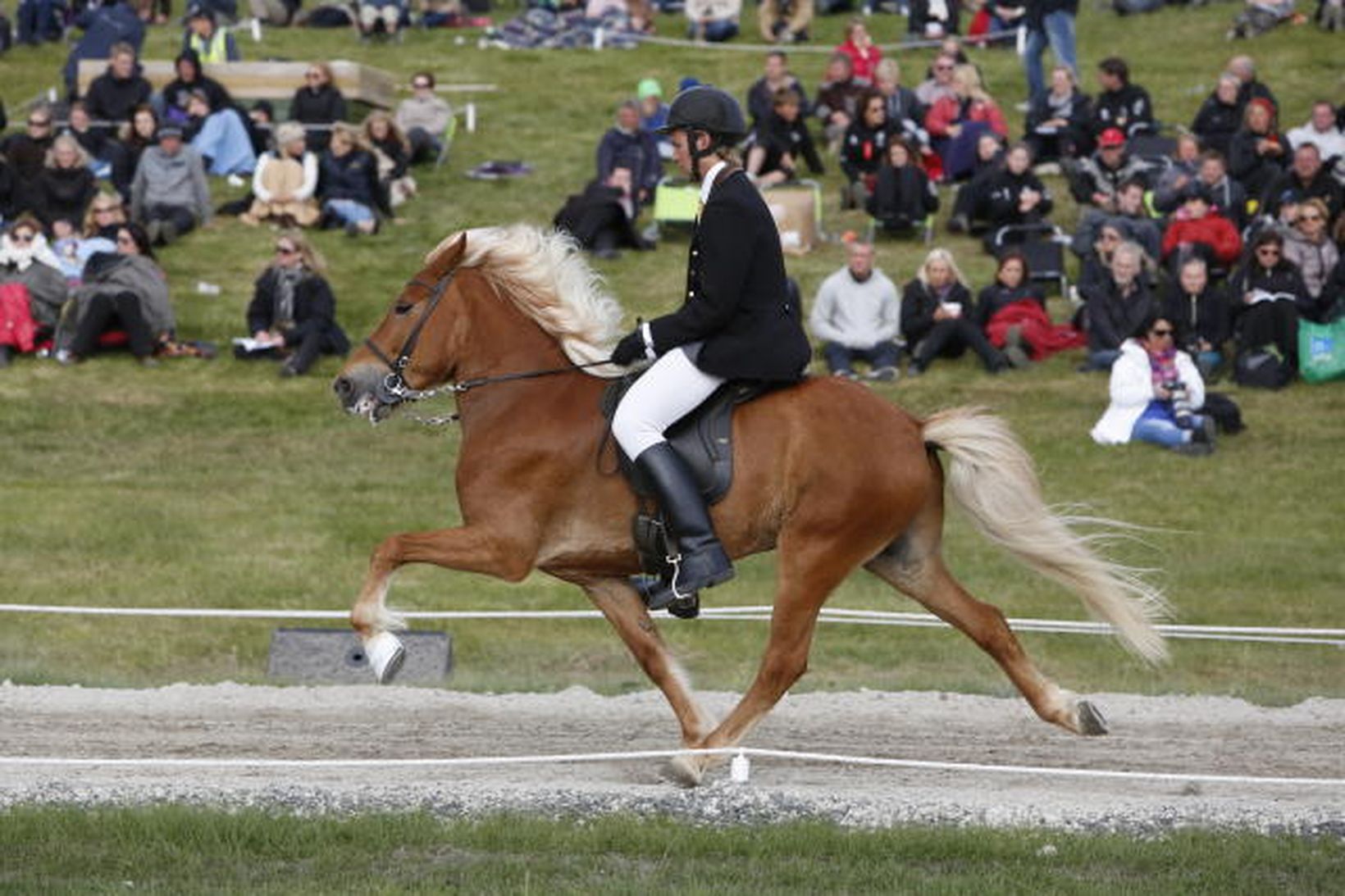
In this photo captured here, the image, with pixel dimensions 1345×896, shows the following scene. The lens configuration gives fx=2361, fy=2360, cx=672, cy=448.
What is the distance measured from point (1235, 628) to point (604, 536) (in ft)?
15.7

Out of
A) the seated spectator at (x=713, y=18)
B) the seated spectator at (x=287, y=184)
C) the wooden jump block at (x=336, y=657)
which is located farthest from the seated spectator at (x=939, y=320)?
the seated spectator at (x=713, y=18)

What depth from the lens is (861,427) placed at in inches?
402

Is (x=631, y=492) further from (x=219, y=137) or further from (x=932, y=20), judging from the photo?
(x=932, y=20)

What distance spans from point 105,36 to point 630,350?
2105cm

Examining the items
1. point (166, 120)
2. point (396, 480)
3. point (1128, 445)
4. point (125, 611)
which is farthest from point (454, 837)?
point (166, 120)

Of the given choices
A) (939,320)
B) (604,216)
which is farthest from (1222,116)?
(604,216)

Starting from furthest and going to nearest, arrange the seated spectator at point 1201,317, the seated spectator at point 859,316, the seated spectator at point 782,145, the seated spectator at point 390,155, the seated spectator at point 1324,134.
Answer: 1. the seated spectator at point 390,155
2. the seated spectator at point 782,145
3. the seated spectator at point 1324,134
4. the seated spectator at point 859,316
5. the seated spectator at point 1201,317

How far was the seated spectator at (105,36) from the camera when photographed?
94.7ft

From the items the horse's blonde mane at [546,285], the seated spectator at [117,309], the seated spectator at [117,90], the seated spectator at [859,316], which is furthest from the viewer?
the seated spectator at [117,90]

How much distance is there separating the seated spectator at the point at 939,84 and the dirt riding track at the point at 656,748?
48.3 feet

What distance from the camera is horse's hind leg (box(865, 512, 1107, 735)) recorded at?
411 inches

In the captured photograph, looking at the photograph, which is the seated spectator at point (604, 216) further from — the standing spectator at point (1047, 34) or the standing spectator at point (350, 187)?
the standing spectator at point (1047, 34)

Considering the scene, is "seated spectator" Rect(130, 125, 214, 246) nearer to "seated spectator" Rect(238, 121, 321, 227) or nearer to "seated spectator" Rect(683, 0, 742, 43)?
"seated spectator" Rect(238, 121, 321, 227)

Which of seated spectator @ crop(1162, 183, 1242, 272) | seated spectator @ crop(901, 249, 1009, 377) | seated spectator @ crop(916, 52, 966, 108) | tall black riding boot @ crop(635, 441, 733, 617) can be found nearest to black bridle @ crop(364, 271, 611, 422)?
tall black riding boot @ crop(635, 441, 733, 617)
